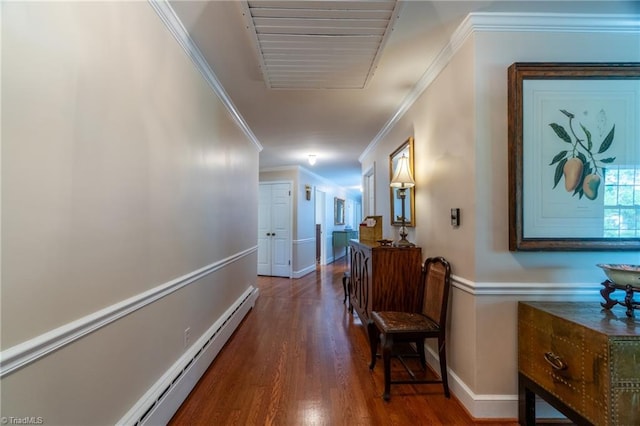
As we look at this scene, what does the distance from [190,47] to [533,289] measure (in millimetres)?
2590

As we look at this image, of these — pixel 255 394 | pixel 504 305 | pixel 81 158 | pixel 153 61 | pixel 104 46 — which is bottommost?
pixel 255 394

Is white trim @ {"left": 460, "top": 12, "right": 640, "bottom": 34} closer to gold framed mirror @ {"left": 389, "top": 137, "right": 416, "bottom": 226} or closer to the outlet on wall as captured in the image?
gold framed mirror @ {"left": 389, "top": 137, "right": 416, "bottom": 226}

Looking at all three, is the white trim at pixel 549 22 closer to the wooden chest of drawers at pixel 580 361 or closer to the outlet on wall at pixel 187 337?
the wooden chest of drawers at pixel 580 361

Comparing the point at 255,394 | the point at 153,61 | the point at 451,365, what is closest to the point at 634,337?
the point at 451,365

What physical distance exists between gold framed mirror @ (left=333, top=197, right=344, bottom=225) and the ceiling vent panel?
666 centimetres

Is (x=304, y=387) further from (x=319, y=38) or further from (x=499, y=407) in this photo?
(x=319, y=38)

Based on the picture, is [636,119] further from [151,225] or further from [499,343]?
[151,225]

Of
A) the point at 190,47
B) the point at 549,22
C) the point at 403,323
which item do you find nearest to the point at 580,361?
the point at 403,323

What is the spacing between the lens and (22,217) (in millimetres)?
852

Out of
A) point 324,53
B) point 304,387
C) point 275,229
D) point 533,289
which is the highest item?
point 324,53

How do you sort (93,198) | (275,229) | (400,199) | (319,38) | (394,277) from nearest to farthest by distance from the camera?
(93,198) < (319,38) < (394,277) < (400,199) < (275,229)

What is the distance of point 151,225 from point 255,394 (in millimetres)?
1293

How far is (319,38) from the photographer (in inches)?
68.6

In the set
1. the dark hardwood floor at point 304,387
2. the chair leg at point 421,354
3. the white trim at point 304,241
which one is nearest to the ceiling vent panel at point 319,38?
the chair leg at point 421,354
